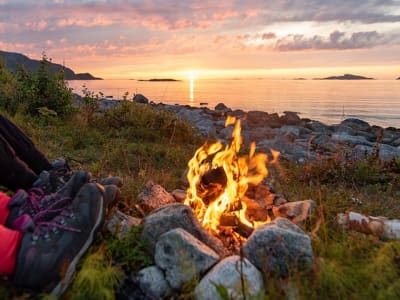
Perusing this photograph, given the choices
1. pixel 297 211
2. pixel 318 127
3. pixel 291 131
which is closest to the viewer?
pixel 297 211

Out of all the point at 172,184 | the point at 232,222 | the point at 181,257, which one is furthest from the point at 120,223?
the point at 172,184

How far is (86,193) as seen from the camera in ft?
13.2

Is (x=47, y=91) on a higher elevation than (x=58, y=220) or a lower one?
higher

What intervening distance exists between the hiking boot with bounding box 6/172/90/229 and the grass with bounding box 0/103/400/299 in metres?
0.48

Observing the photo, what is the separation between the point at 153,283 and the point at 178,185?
9.38 feet

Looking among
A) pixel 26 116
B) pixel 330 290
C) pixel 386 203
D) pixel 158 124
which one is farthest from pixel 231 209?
pixel 26 116

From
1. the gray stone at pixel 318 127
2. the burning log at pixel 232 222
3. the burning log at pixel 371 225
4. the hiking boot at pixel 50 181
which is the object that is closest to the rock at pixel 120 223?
the hiking boot at pixel 50 181

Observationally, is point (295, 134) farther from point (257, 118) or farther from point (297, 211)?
point (297, 211)

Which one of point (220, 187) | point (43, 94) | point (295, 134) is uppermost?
point (43, 94)

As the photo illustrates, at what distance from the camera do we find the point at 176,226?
4238 mm

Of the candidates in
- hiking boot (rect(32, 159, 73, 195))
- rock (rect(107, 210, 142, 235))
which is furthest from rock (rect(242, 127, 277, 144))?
rock (rect(107, 210, 142, 235))

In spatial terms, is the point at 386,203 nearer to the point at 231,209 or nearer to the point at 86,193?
the point at 231,209

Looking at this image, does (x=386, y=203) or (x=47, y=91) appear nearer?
(x=386, y=203)

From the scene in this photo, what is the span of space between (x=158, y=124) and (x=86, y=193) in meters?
7.66
